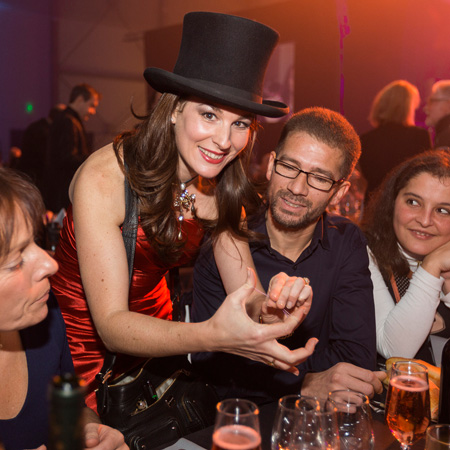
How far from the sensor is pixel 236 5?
850 cm

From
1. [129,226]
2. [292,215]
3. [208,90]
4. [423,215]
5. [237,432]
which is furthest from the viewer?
[423,215]

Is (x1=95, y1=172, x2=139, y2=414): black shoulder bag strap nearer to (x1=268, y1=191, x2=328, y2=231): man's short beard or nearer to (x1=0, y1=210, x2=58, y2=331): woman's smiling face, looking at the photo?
(x1=0, y1=210, x2=58, y2=331): woman's smiling face

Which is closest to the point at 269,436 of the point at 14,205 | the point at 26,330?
the point at 26,330

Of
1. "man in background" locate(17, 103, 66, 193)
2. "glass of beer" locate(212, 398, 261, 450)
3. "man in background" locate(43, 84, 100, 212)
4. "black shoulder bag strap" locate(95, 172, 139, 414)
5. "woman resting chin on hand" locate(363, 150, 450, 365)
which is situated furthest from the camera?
"man in background" locate(17, 103, 66, 193)

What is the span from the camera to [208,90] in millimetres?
1696

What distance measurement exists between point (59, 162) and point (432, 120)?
415 cm

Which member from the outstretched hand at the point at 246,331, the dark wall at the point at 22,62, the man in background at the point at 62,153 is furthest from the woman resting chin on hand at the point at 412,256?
the dark wall at the point at 22,62

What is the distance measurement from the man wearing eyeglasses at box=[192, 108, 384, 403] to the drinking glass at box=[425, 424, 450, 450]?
Answer: 3.20 ft

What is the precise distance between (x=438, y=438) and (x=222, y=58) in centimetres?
135

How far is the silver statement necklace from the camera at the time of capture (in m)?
2.10

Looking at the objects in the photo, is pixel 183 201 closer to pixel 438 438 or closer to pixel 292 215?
pixel 292 215

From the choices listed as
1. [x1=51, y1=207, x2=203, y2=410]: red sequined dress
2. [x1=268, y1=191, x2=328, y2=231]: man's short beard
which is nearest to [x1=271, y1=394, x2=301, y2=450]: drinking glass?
→ [x1=51, y1=207, x2=203, y2=410]: red sequined dress

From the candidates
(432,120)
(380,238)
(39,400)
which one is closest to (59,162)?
(432,120)

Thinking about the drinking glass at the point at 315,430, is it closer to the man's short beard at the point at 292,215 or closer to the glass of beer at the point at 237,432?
the glass of beer at the point at 237,432
